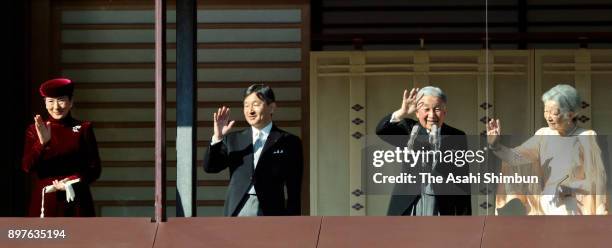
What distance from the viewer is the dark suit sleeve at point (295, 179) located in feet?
33.1

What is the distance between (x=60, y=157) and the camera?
1023cm

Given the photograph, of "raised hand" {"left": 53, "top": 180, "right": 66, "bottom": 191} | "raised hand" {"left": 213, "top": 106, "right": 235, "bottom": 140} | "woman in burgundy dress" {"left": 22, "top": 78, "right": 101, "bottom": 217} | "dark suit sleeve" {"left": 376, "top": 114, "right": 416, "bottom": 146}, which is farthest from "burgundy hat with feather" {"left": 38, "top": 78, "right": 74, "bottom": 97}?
"dark suit sleeve" {"left": 376, "top": 114, "right": 416, "bottom": 146}

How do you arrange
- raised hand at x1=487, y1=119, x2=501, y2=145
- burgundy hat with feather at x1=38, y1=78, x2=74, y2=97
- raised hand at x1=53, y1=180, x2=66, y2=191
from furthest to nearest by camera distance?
1. raised hand at x1=53, y1=180, x2=66, y2=191
2. burgundy hat with feather at x1=38, y1=78, x2=74, y2=97
3. raised hand at x1=487, y1=119, x2=501, y2=145

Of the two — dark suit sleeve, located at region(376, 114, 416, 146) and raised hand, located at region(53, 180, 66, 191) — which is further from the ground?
dark suit sleeve, located at region(376, 114, 416, 146)

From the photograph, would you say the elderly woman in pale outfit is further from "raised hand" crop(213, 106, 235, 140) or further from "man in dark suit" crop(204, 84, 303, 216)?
"raised hand" crop(213, 106, 235, 140)

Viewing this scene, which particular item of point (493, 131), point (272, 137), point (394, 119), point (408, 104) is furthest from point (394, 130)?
point (272, 137)

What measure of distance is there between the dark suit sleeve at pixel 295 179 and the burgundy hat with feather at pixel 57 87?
140cm

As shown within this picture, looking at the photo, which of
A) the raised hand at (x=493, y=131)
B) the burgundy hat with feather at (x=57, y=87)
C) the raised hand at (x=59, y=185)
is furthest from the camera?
the raised hand at (x=59, y=185)

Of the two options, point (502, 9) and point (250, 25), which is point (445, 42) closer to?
point (502, 9)

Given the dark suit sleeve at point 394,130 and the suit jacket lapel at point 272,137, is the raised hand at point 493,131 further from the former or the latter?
the suit jacket lapel at point 272,137

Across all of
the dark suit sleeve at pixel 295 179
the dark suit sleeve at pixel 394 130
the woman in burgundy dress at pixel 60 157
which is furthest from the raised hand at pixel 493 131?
the woman in burgundy dress at pixel 60 157

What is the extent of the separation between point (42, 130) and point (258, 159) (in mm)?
1363

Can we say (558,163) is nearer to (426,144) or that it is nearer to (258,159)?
(426,144)

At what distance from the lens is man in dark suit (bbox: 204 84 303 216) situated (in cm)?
1007
